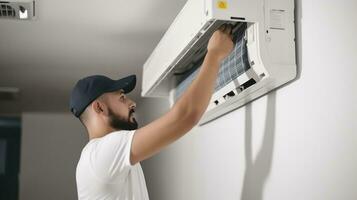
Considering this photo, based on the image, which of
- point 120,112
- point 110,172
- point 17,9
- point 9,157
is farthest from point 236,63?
point 9,157

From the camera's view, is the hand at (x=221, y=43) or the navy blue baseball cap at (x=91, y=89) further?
the navy blue baseball cap at (x=91, y=89)

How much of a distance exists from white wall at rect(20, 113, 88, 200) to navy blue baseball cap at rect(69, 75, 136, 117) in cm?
325

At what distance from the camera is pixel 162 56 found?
2447mm

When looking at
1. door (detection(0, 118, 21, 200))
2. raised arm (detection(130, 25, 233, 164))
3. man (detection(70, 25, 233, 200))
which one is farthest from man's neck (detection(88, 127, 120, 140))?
door (detection(0, 118, 21, 200))

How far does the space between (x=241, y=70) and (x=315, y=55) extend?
1.04ft

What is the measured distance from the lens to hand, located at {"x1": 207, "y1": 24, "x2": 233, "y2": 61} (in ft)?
5.42

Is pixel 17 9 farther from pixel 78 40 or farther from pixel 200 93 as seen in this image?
pixel 200 93

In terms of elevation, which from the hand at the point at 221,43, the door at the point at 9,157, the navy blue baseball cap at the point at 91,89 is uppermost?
the hand at the point at 221,43

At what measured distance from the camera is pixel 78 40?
9.71 ft

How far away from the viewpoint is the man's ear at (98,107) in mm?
1915

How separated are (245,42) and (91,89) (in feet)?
2.17

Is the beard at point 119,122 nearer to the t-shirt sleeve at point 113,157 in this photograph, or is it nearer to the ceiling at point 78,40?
the t-shirt sleeve at point 113,157

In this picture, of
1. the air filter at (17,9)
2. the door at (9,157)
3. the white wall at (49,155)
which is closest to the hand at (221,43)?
the air filter at (17,9)

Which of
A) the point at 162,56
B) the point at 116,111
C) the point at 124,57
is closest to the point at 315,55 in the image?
the point at 116,111
